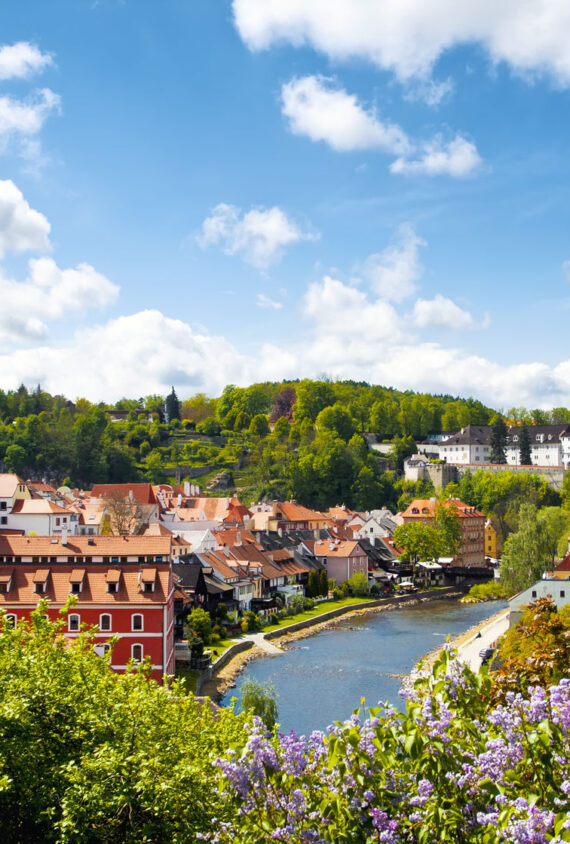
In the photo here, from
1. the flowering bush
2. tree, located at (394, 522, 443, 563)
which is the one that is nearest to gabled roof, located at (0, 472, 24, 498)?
tree, located at (394, 522, 443, 563)

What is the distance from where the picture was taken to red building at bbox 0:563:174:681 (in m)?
27.2

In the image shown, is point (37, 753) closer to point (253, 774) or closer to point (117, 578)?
point (253, 774)

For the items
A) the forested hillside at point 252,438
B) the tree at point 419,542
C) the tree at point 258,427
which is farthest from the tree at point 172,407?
the tree at point 419,542

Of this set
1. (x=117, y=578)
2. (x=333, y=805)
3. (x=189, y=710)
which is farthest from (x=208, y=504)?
(x=333, y=805)

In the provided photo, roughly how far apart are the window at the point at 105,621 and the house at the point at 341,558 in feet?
112

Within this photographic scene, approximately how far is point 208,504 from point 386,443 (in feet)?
152

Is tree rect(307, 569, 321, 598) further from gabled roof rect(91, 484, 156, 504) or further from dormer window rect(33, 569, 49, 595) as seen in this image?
dormer window rect(33, 569, 49, 595)

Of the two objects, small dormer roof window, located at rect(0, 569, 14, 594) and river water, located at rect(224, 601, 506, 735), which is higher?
small dormer roof window, located at rect(0, 569, 14, 594)

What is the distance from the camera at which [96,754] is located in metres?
10.9

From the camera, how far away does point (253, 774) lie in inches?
251

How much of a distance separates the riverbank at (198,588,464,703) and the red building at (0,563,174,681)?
13.3 feet

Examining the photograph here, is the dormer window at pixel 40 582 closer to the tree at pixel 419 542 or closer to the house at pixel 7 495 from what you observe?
the house at pixel 7 495

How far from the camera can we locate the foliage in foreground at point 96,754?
33.1 ft

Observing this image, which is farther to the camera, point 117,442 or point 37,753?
point 117,442
